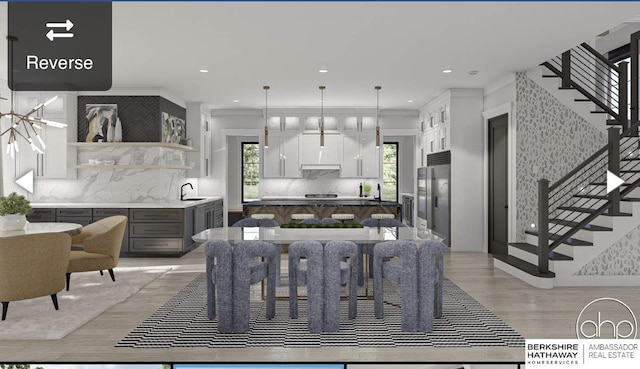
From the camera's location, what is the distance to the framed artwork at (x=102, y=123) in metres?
7.89

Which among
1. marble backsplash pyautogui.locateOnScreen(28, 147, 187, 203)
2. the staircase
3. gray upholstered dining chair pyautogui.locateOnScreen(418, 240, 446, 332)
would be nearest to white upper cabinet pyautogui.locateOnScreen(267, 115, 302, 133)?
marble backsplash pyautogui.locateOnScreen(28, 147, 187, 203)

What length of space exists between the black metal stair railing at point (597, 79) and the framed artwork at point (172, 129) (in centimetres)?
600

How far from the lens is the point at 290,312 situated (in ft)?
14.2

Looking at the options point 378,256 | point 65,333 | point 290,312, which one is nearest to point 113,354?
point 65,333

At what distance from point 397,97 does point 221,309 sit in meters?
6.15

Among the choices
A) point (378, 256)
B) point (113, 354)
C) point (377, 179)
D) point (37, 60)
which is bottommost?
point (113, 354)

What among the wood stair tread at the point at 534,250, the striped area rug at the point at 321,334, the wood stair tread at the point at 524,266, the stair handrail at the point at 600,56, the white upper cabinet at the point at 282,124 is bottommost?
the striped area rug at the point at 321,334

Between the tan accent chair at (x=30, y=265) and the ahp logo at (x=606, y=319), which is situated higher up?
the tan accent chair at (x=30, y=265)

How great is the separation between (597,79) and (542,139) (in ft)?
5.20

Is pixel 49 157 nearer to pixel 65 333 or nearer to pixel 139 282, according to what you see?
pixel 139 282

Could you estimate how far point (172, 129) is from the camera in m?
8.63

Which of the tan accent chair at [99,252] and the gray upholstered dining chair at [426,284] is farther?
the tan accent chair at [99,252]

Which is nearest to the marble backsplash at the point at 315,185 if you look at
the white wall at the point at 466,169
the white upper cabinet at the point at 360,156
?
the white upper cabinet at the point at 360,156

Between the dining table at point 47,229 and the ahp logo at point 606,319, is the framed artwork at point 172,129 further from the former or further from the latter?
the ahp logo at point 606,319
